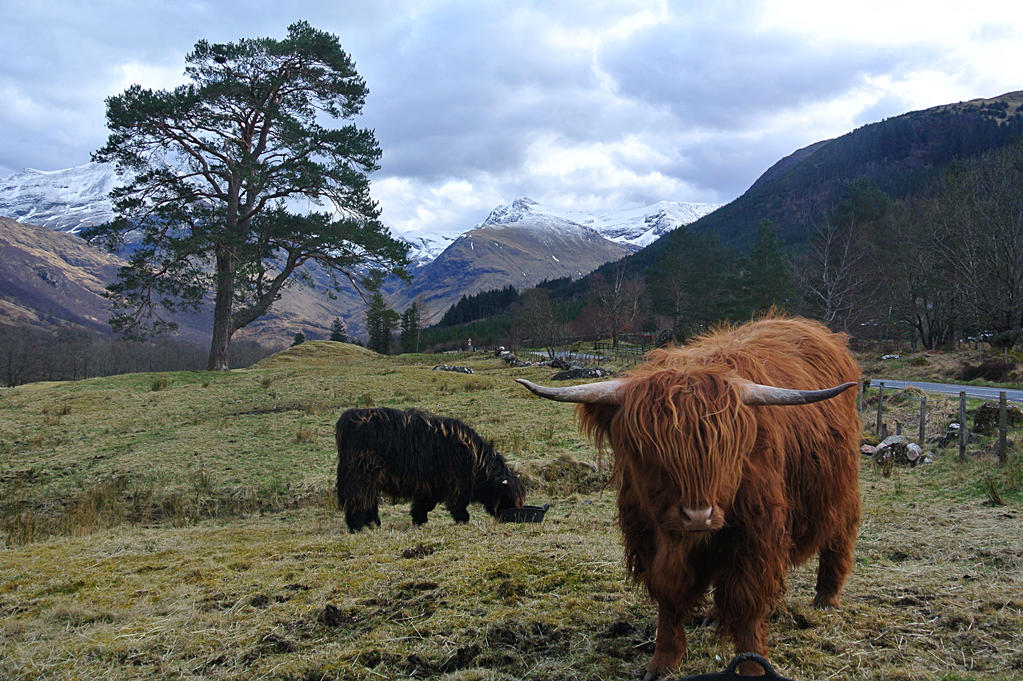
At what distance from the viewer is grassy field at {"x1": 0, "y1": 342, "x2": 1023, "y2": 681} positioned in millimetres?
3428

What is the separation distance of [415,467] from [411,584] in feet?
10.5

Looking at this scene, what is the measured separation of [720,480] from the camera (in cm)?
263

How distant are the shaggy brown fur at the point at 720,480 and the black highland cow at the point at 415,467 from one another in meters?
4.98

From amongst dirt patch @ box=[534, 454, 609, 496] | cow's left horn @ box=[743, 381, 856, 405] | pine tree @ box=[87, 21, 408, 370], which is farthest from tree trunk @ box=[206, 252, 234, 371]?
cow's left horn @ box=[743, 381, 856, 405]

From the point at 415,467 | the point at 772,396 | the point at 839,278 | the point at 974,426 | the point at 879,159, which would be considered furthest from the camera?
the point at 879,159

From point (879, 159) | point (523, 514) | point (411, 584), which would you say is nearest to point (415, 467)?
point (523, 514)

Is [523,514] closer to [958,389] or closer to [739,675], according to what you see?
[739,675]

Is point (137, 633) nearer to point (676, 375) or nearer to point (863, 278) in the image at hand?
point (676, 375)

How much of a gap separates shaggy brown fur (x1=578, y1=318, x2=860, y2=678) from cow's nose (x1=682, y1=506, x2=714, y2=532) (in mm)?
22

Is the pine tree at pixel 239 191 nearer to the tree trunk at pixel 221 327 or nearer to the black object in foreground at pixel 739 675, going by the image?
the tree trunk at pixel 221 327

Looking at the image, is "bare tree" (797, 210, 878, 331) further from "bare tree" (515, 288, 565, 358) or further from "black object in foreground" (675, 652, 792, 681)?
"black object in foreground" (675, 652, 792, 681)

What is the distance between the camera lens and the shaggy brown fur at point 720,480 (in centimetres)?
266

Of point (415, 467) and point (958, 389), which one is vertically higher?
point (415, 467)

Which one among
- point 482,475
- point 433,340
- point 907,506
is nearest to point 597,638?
point 482,475
